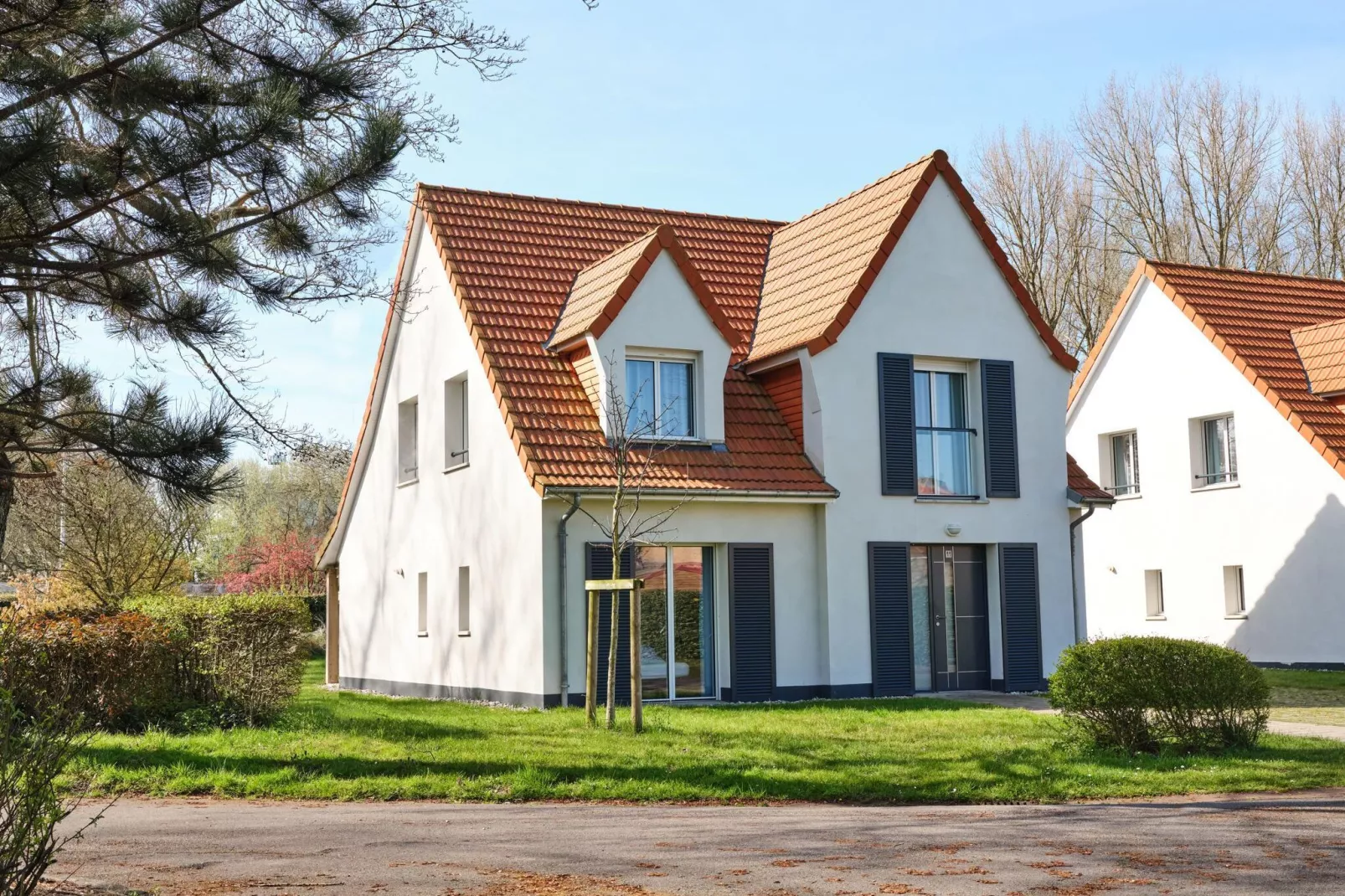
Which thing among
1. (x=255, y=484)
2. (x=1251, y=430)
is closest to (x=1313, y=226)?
(x=1251, y=430)

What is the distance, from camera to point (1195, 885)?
26.5ft

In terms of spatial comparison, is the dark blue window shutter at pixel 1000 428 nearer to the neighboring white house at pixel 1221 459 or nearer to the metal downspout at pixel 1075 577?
the metal downspout at pixel 1075 577

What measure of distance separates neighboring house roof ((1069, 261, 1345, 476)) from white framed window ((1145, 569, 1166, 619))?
463cm

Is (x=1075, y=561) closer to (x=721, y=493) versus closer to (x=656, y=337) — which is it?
(x=721, y=493)

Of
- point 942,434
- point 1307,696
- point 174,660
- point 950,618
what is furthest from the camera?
point 942,434

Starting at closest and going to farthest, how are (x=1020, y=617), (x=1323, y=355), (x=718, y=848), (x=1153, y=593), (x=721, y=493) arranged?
(x=718, y=848), (x=721, y=493), (x=1020, y=617), (x=1323, y=355), (x=1153, y=593)

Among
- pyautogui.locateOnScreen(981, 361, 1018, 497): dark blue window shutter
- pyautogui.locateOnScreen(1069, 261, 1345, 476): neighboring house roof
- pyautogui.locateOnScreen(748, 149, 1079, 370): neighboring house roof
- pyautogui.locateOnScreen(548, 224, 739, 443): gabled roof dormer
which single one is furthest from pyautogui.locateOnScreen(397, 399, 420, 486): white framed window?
pyautogui.locateOnScreen(1069, 261, 1345, 476): neighboring house roof

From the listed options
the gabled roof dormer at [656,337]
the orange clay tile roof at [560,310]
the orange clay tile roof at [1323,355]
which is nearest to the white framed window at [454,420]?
the orange clay tile roof at [560,310]

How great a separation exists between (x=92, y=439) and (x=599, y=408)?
415 inches

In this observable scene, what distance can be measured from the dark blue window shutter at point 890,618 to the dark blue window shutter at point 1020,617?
1746mm

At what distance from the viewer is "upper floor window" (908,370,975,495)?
22328 millimetres

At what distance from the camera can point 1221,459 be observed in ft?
94.2

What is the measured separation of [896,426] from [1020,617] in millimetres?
3673

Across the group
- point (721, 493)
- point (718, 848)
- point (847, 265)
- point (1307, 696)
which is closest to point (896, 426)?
point (847, 265)
